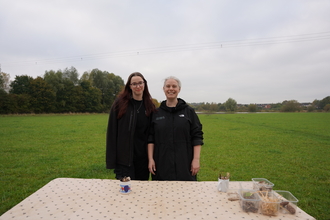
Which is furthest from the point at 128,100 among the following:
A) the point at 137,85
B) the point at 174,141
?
the point at 174,141

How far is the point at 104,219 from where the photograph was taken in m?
1.89

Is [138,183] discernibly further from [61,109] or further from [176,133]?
[61,109]

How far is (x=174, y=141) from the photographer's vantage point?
3.20 metres

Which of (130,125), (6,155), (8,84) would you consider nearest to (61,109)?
(8,84)

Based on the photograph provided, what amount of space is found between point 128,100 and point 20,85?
54.1m

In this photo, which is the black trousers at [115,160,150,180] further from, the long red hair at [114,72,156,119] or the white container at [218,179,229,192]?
the white container at [218,179,229,192]

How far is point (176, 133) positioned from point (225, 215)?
1446mm

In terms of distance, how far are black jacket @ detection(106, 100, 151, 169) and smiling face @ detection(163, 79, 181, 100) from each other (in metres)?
0.64

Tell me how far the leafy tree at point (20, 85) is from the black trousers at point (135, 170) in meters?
53.1

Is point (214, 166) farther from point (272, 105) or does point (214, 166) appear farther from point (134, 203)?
point (272, 105)

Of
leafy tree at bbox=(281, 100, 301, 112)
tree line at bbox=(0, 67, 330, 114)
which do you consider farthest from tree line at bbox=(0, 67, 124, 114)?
leafy tree at bbox=(281, 100, 301, 112)

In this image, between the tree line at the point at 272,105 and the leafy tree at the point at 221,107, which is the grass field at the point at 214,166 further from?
the leafy tree at the point at 221,107

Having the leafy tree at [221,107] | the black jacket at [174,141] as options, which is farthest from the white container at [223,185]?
the leafy tree at [221,107]

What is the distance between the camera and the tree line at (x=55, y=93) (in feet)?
141
